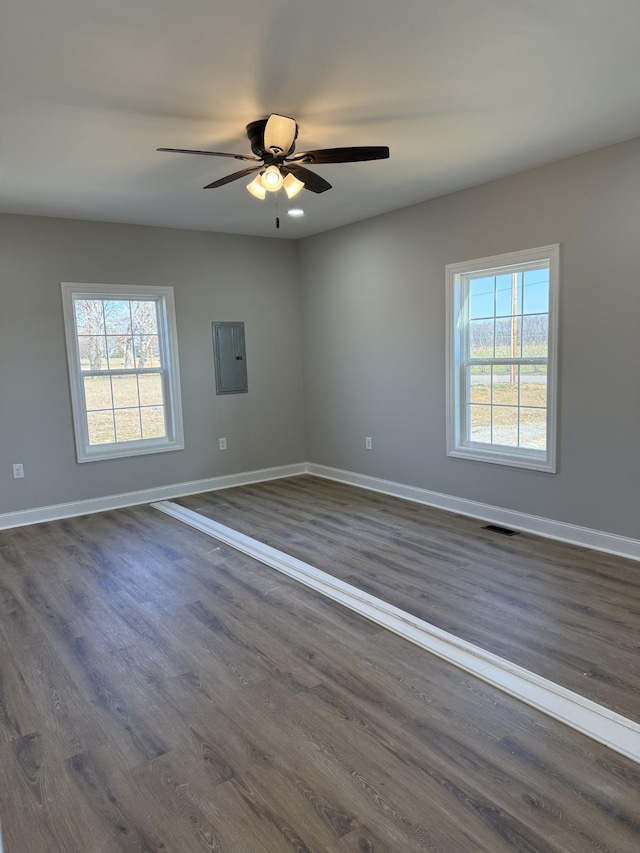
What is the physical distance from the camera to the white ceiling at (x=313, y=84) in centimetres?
205

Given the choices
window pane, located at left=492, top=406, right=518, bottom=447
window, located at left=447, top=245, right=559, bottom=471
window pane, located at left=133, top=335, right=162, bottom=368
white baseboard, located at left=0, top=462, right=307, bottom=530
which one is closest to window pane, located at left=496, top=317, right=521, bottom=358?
window, located at left=447, top=245, right=559, bottom=471

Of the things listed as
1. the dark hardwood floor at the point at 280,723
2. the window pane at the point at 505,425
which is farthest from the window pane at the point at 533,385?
the dark hardwood floor at the point at 280,723

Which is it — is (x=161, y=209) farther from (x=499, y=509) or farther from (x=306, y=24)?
(x=499, y=509)

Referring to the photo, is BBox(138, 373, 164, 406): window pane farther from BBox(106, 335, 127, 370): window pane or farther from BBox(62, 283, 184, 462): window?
BBox(106, 335, 127, 370): window pane

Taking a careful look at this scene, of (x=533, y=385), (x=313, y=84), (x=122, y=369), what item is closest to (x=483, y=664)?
(x=533, y=385)

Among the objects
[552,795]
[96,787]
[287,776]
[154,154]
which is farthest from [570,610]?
[154,154]

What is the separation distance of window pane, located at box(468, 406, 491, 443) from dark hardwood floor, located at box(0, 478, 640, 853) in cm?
116

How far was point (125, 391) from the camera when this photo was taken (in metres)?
5.34

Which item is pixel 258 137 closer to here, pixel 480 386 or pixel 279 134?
pixel 279 134

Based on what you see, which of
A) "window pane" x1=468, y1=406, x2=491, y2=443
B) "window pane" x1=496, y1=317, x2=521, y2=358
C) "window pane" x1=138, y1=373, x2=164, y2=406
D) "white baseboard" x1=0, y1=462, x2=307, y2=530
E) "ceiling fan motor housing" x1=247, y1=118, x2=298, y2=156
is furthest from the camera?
"window pane" x1=138, y1=373, x2=164, y2=406

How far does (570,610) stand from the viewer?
2.92 meters

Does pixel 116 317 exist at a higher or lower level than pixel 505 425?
higher

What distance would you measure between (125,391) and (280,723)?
12.9 ft

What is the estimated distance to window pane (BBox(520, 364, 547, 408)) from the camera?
4.08 metres
